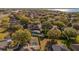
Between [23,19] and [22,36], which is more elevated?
[23,19]

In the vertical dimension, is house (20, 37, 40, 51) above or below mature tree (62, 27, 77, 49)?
below

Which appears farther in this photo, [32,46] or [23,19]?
[23,19]

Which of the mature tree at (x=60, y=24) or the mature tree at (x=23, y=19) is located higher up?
the mature tree at (x=23, y=19)

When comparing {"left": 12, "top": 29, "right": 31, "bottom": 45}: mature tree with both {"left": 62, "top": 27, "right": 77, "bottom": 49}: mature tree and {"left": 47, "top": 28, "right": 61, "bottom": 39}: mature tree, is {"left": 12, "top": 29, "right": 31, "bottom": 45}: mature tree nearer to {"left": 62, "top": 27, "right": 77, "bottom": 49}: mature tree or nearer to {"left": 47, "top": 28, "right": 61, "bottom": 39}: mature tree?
{"left": 47, "top": 28, "right": 61, "bottom": 39}: mature tree

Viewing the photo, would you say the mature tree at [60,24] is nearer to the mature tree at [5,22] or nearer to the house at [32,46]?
the house at [32,46]

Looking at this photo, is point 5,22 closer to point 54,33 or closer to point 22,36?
point 22,36

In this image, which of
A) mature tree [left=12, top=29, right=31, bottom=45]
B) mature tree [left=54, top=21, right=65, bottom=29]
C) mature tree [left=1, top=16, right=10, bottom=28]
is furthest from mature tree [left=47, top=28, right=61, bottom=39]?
mature tree [left=1, top=16, right=10, bottom=28]

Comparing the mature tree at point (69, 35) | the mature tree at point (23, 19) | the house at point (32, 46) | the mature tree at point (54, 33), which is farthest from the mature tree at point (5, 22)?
the mature tree at point (69, 35)

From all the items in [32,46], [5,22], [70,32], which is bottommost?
[32,46]

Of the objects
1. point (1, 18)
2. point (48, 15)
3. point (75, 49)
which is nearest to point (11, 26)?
point (1, 18)

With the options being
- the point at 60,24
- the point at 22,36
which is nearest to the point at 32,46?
the point at 22,36
